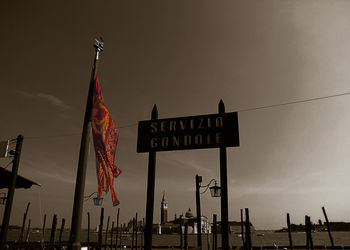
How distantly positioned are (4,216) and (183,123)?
8.37 metres

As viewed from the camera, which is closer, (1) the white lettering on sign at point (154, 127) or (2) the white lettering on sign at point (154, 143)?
(2) the white lettering on sign at point (154, 143)

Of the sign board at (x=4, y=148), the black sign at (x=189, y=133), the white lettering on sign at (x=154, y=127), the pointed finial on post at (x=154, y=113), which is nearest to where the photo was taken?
the black sign at (x=189, y=133)

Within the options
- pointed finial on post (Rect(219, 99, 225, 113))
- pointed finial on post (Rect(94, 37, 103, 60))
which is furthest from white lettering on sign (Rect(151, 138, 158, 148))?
pointed finial on post (Rect(94, 37, 103, 60))

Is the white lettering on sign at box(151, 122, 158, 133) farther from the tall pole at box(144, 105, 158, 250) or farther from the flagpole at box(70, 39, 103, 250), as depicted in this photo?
the flagpole at box(70, 39, 103, 250)

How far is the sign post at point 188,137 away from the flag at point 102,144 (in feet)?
2.84

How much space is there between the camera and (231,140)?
22.6ft

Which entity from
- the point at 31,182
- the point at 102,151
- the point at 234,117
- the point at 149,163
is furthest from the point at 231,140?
the point at 31,182

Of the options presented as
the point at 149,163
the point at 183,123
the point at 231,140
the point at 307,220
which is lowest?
the point at 307,220

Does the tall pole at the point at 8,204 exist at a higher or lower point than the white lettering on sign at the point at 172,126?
lower

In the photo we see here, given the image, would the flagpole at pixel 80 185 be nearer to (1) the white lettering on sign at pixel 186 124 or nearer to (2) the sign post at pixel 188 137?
(2) the sign post at pixel 188 137

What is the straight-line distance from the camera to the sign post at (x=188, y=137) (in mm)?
6887

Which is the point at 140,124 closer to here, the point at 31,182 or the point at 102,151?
the point at 102,151

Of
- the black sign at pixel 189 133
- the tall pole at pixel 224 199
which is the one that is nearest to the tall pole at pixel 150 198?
the black sign at pixel 189 133

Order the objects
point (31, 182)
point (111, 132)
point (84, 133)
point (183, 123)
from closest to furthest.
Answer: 1. point (84, 133)
2. point (183, 123)
3. point (111, 132)
4. point (31, 182)
